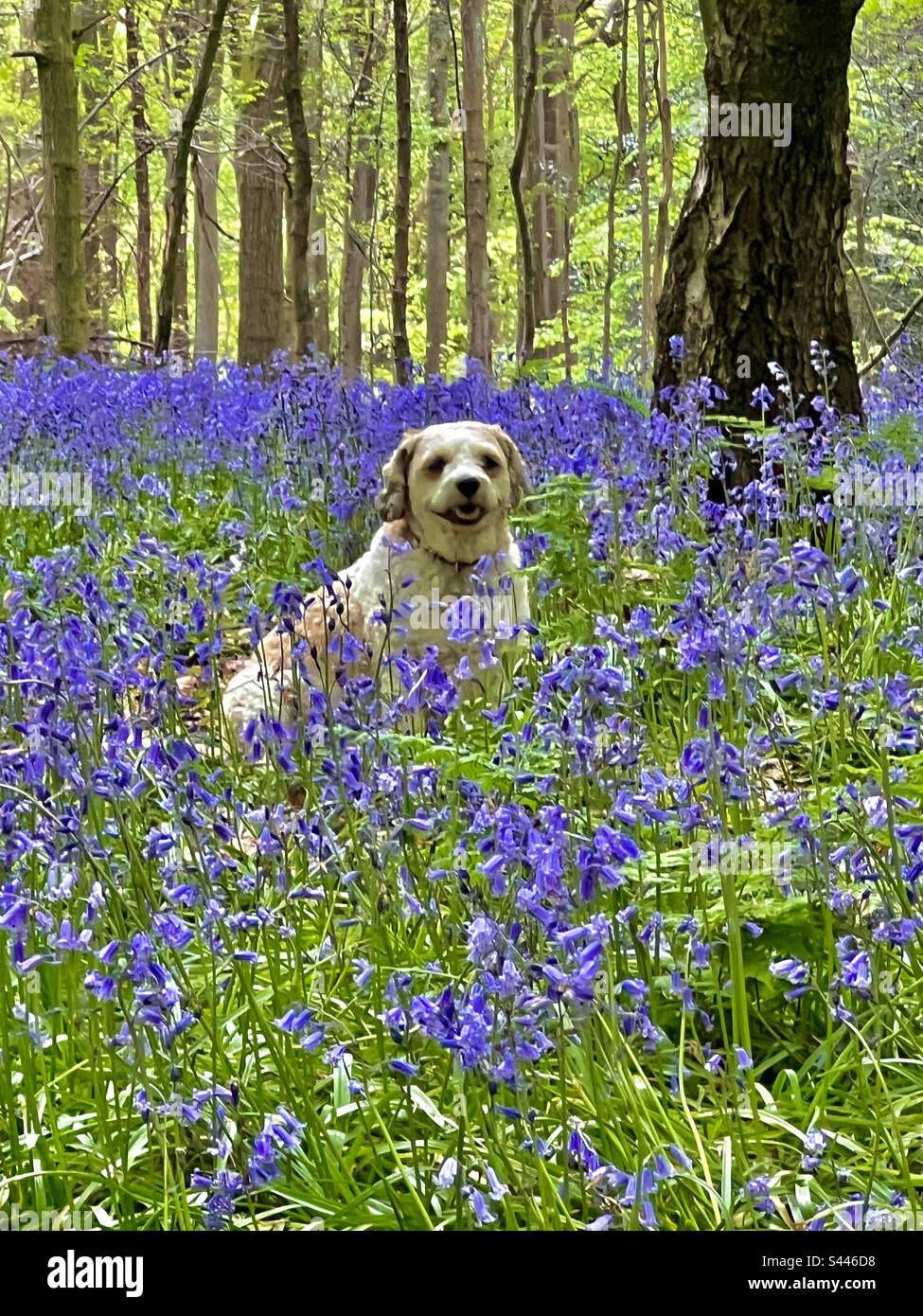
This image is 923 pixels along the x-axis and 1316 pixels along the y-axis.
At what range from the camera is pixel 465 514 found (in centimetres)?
427

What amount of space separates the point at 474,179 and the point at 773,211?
3316mm

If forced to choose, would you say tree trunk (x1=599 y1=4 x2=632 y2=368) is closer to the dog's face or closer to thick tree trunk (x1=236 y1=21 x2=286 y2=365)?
thick tree trunk (x1=236 y1=21 x2=286 y2=365)

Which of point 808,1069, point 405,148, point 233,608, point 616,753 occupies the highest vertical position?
point 405,148

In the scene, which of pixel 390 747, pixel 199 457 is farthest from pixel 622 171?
pixel 390 747

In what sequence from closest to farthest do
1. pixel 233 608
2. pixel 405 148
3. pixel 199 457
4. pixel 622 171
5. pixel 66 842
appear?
pixel 66 842 → pixel 233 608 → pixel 199 457 → pixel 405 148 → pixel 622 171

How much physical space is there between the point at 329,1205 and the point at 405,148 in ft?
24.3

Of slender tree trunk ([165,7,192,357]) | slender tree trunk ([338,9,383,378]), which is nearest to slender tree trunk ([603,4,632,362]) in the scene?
slender tree trunk ([338,9,383,378])

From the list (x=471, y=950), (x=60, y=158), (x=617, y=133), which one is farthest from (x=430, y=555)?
(x=617, y=133)

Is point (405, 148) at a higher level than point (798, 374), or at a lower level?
higher

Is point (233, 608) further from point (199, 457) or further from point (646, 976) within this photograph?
point (646, 976)

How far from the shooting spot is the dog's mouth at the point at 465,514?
4246mm

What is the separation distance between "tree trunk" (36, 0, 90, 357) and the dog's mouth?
6.19m

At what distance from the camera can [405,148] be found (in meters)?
8.36

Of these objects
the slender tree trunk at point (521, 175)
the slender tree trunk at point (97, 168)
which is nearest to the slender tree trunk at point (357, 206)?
the slender tree trunk at point (97, 168)
